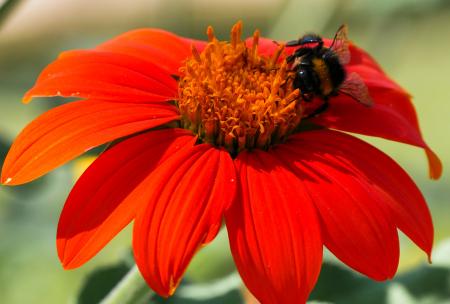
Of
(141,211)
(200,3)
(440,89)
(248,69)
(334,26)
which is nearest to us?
(141,211)

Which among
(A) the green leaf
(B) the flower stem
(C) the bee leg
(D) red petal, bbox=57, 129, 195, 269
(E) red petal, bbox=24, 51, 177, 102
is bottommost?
(A) the green leaf

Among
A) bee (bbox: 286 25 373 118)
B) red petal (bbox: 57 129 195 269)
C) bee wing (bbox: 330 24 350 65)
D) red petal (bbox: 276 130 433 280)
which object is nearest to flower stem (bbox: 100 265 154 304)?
red petal (bbox: 57 129 195 269)

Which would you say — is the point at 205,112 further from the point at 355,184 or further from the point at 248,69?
the point at 355,184

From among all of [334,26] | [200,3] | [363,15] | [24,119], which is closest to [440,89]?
[363,15]

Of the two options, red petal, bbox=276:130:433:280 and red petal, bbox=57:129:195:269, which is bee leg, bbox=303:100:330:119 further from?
red petal, bbox=57:129:195:269

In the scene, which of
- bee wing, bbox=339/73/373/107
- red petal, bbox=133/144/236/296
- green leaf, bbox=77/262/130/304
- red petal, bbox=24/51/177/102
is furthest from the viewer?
green leaf, bbox=77/262/130/304

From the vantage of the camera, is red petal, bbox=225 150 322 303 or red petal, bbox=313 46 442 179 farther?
red petal, bbox=313 46 442 179

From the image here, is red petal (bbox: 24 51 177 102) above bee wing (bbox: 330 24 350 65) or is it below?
above
